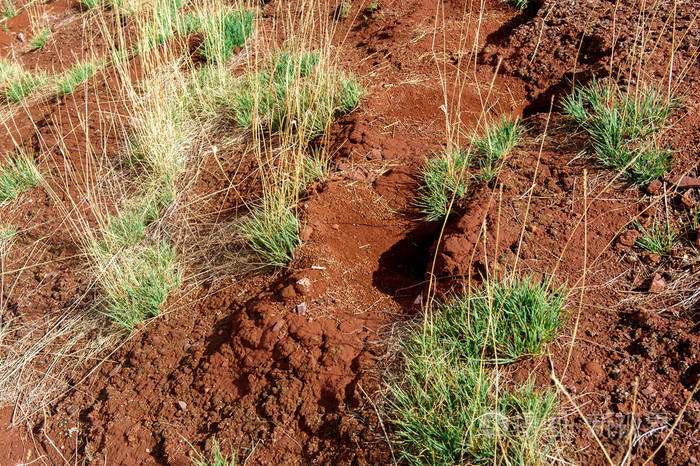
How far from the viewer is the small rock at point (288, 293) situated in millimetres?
2995

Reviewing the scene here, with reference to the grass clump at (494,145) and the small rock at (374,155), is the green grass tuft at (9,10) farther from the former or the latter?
the grass clump at (494,145)

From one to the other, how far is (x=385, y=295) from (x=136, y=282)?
4.62 feet

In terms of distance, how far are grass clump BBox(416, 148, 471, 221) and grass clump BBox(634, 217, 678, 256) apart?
91cm

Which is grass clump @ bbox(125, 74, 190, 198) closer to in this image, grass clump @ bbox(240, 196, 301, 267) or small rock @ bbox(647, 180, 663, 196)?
grass clump @ bbox(240, 196, 301, 267)

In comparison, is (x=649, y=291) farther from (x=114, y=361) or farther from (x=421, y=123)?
(x=114, y=361)

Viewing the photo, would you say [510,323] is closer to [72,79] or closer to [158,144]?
[158,144]

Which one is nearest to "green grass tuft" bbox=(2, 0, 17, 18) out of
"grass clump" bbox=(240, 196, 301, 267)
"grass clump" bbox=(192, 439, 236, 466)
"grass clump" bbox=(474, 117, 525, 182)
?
"grass clump" bbox=(240, 196, 301, 267)

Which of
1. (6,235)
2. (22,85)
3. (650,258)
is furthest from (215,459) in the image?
(22,85)

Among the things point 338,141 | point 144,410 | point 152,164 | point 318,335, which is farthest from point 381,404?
point 152,164

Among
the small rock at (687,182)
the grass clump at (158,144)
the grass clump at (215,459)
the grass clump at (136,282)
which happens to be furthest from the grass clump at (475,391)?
the grass clump at (158,144)

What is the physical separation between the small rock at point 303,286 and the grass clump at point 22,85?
3.87m

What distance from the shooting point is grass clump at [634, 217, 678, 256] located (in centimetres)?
276

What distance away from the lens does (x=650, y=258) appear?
275 centimetres

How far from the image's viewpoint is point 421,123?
3.91 metres
